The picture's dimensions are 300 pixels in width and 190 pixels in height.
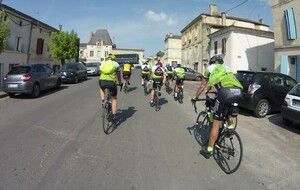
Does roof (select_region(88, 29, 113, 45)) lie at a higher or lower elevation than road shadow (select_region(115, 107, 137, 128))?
higher

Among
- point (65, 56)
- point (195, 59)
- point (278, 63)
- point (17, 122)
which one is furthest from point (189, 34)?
point (17, 122)

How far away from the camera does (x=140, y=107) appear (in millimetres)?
10375

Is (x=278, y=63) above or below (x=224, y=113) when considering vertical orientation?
above

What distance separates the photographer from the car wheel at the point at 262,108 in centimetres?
923

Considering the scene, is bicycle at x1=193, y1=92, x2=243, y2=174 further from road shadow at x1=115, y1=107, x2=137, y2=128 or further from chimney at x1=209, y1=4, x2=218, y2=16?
chimney at x1=209, y1=4, x2=218, y2=16

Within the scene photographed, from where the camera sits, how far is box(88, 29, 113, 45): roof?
3536 inches

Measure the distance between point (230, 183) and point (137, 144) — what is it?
2263 mm

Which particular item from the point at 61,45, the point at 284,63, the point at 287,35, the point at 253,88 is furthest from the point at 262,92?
the point at 61,45

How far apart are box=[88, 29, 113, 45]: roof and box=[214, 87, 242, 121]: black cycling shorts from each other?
87.7 metres

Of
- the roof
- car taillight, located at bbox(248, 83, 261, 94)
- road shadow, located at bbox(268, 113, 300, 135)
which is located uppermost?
the roof

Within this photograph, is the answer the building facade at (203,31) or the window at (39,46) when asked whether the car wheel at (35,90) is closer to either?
the window at (39,46)

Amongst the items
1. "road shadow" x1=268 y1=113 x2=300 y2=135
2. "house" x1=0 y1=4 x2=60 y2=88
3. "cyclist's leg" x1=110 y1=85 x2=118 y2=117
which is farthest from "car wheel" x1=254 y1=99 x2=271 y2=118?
"house" x1=0 y1=4 x2=60 y2=88

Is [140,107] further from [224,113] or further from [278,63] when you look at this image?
[278,63]

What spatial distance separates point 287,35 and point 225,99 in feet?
44.1
